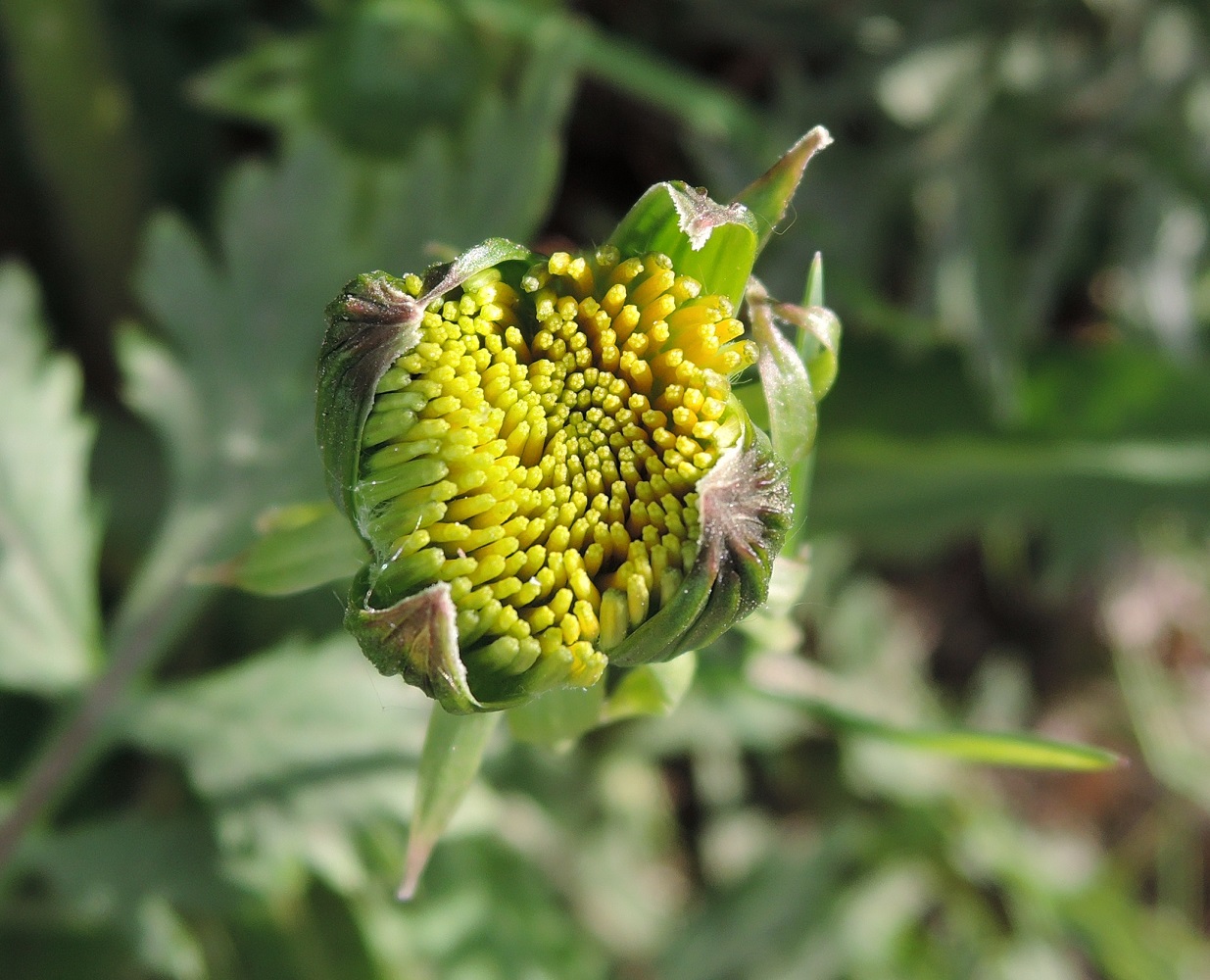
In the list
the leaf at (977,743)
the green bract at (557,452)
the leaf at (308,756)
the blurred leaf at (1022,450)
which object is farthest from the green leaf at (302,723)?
the blurred leaf at (1022,450)

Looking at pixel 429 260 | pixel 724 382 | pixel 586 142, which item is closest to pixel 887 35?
pixel 586 142

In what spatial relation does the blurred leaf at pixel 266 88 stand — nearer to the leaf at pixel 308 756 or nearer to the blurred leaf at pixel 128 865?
the leaf at pixel 308 756

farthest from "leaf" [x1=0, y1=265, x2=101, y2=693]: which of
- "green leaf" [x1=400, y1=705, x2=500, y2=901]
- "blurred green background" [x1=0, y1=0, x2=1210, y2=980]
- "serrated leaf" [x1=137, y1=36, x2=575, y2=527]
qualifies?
"green leaf" [x1=400, y1=705, x2=500, y2=901]

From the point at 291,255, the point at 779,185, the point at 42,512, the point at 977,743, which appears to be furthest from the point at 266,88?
the point at 977,743

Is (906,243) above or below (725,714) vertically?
above

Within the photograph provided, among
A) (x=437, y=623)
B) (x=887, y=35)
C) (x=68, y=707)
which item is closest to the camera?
(x=437, y=623)

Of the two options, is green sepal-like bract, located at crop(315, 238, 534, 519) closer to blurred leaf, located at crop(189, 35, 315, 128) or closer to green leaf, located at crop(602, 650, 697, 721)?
green leaf, located at crop(602, 650, 697, 721)

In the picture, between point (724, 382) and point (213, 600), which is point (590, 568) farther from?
point (213, 600)
